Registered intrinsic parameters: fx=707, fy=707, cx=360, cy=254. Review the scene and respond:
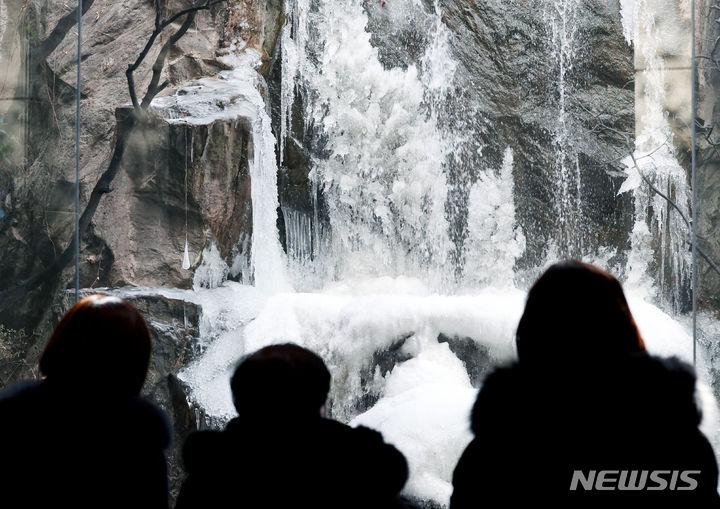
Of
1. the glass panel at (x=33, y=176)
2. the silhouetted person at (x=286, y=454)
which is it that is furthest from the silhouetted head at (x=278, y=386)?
the glass panel at (x=33, y=176)

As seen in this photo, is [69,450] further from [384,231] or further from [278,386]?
[384,231]

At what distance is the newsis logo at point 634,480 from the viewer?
1.26m

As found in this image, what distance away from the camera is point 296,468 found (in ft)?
4.48

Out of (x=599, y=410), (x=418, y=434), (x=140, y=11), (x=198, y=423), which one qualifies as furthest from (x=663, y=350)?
(x=140, y=11)

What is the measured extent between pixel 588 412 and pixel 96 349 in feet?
3.18

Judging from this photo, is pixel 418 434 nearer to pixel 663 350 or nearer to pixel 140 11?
pixel 663 350

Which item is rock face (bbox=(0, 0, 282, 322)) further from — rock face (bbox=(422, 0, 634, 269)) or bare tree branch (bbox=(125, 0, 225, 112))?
rock face (bbox=(422, 0, 634, 269))

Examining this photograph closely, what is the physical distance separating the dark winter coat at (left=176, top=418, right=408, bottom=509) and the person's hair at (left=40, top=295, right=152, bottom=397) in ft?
0.77

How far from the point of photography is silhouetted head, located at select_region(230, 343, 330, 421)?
1394 millimetres

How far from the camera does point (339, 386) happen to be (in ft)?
14.6

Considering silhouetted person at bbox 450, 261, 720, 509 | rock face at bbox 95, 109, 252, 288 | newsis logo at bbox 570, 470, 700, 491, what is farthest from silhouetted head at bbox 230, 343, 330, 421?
rock face at bbox 95, 109, 252, 288

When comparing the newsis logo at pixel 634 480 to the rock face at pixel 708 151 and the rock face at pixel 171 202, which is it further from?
the rock face at pixel 171 202

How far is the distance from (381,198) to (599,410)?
16.1 feet

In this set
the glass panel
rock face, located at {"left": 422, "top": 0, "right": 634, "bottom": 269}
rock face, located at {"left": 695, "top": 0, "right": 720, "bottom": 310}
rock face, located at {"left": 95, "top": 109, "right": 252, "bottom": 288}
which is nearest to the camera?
rock face, located at {"left": 695, "top": 0, "right": 720, "bottom": 310}
